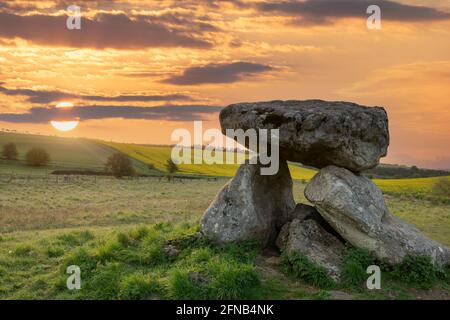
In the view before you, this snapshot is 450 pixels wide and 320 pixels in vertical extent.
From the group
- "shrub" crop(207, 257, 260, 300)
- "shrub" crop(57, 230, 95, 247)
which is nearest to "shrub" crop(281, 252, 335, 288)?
"shrub" crop(207, 257, 260, 300)

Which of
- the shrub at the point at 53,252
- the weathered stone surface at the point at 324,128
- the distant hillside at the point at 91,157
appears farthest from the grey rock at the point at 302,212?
the distant hillside at the point at 91,157

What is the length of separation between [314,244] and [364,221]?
5.71ft

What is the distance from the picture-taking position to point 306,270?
1387 centimetres

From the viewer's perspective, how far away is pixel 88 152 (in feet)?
372

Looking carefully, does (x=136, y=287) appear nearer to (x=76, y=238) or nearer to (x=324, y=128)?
(x=324, y=128)

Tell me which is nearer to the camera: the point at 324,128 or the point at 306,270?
the point at 306,270

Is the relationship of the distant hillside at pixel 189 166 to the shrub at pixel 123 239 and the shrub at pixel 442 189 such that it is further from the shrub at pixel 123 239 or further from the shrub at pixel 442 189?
the shrub at pixel 123 239

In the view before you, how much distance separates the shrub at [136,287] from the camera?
12.8 meters

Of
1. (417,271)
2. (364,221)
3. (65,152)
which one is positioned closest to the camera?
(417,271)

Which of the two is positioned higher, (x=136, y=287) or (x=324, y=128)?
(x=324, y=128)

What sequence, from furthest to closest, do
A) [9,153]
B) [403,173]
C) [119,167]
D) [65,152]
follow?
[403,173], [65,152], [9,153], [119,167]

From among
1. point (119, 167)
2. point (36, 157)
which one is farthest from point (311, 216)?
point (36, 157)
